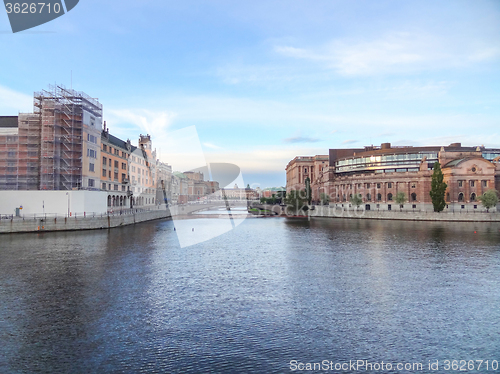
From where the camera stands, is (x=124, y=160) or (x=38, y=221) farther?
(x=124, y=160)

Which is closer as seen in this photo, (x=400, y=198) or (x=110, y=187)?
(x=110, y=187)

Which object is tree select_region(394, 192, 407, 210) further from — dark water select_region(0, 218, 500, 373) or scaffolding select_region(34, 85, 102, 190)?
scaffolding select_region(34, 85, 102, 190)

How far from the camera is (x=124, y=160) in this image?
115 meters

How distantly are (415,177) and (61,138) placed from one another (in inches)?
4279

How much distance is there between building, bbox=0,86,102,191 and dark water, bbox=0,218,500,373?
110 ft

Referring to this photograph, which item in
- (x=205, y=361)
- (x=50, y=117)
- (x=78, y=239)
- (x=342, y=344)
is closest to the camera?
(x=205, y=361)

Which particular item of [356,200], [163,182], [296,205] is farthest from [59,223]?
[163,182]

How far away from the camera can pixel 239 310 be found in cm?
2406

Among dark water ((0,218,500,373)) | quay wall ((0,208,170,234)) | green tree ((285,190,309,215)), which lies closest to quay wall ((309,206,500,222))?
green tree ((285,190,309,215))

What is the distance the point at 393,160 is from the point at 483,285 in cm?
12262

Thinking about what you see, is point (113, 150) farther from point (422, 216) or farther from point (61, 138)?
point (422, 216)

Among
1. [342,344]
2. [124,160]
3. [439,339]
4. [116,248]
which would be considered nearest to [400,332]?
[439,339]

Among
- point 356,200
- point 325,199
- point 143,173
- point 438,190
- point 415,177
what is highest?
point 143,173

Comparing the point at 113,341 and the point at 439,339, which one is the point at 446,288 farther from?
the point at 113,341
